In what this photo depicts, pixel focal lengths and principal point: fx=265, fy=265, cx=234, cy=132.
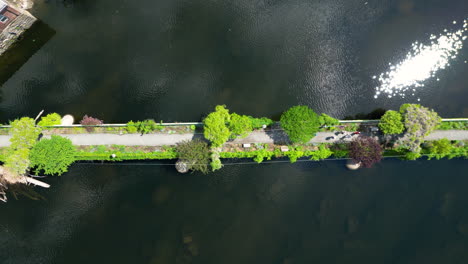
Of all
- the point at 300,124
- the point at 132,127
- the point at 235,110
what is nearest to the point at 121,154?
the point at 132,127

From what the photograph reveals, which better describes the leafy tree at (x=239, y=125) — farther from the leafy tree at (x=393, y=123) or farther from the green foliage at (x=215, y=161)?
the leafy tree at (x=393, y=123)

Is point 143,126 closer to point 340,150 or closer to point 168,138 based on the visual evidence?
point 168,138

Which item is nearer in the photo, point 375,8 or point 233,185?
point 233,185

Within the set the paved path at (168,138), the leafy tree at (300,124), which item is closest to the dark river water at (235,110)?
the paved path at (168,138)

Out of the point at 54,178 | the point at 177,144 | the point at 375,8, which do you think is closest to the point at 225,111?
the point at 177,144

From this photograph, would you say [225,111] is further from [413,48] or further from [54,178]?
[413,48]

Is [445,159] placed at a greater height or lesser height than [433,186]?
greater

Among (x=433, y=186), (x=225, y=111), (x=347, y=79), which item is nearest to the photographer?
(x=225, y=111)

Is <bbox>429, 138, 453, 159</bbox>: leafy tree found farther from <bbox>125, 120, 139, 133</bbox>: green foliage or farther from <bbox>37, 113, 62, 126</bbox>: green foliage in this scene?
<bbox>37, 113, 62, 126</bbox>: green foliage
